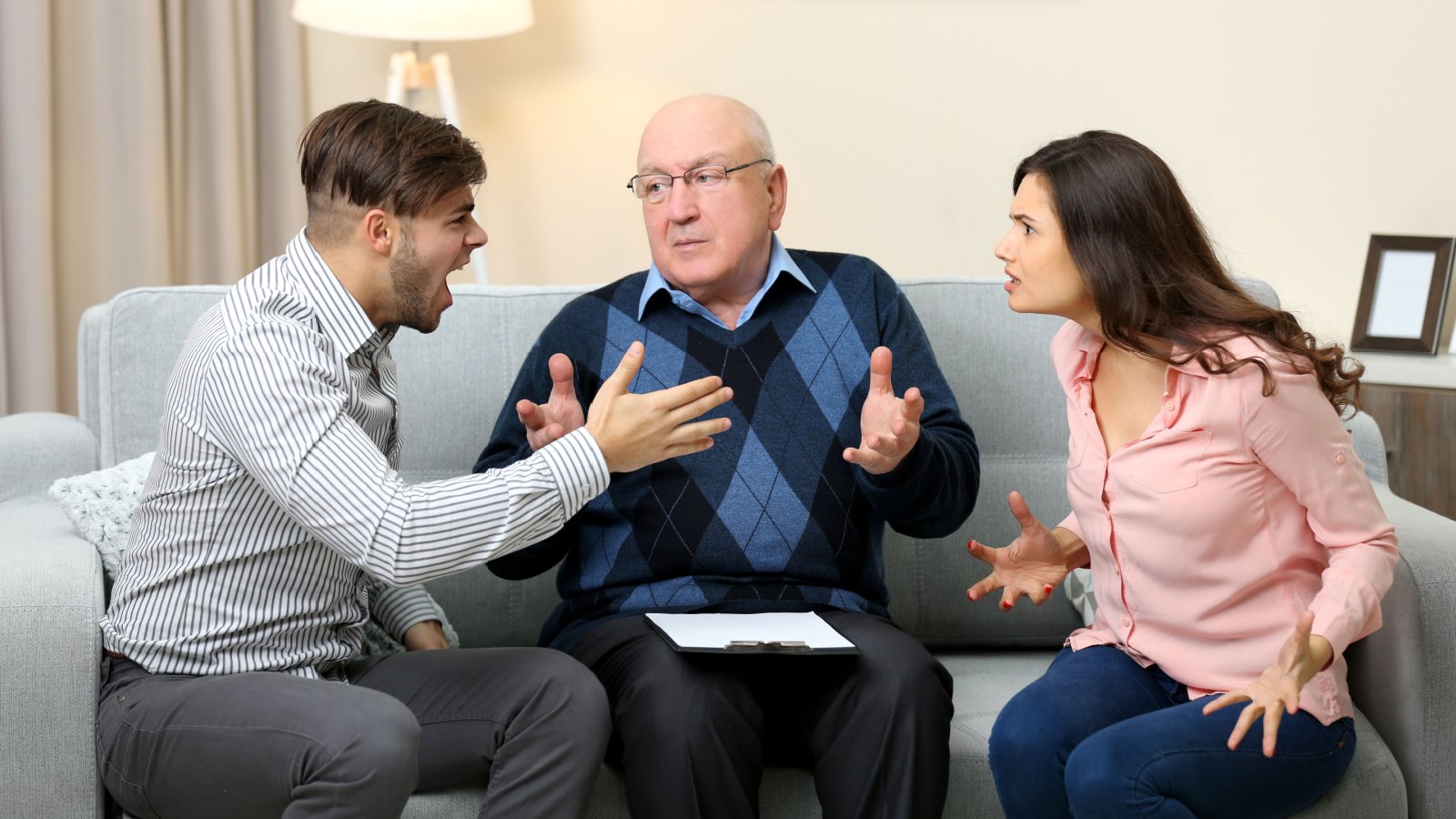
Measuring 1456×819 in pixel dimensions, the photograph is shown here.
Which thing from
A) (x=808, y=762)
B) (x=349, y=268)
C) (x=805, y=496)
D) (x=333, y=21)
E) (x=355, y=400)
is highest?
(x=333, y=21)

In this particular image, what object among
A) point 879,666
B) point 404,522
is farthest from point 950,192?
point 404,522

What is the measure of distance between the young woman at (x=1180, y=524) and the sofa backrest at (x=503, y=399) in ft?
1.29

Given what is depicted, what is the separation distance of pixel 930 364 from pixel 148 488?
3.30 ft

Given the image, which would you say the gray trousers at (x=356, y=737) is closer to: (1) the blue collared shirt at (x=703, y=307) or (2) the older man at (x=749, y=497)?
(2) the older man at (x=749, y=497)

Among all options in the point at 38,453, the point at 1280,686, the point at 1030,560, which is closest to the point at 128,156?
the point at 38,453

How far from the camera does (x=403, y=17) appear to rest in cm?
295

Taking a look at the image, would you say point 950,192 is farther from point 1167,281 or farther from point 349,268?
point 349,268

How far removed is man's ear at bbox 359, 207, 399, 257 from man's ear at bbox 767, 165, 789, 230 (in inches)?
24.1

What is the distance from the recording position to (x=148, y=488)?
1521 mm

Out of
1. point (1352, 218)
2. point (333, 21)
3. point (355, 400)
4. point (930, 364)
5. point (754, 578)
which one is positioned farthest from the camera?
point (1352, 218)

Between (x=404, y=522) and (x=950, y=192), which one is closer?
(x=404, y=522)

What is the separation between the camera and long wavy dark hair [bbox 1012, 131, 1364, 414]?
1.50m

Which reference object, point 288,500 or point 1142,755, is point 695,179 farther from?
point 1142,755

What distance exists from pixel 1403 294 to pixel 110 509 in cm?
254
